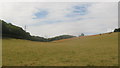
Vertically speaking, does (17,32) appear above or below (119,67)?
above

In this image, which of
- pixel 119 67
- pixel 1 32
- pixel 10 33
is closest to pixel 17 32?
pixel 10 33

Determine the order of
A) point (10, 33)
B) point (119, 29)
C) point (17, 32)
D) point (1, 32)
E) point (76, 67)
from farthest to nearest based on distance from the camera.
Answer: point (119, 29) < point (17, 32) < point (10, 33) < point (1, 32) < point (76, 67)

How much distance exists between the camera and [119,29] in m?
91.7

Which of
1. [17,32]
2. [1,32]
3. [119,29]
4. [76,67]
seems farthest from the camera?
[119,29]

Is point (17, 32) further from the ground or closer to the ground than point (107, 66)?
further from the ground

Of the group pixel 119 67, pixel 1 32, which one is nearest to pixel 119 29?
pixel 1 32

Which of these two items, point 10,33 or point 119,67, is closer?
point 119,67

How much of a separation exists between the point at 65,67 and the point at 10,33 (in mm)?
74364

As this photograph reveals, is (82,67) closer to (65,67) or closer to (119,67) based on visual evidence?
(65,67)

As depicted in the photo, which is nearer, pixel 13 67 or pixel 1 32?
pixel 13 67

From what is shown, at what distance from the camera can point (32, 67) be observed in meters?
11.9

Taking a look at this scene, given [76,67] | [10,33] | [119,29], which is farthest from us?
[119,29]

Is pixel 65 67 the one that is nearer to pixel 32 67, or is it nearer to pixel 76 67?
pixel 76 67

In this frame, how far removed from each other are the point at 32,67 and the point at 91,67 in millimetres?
5818
